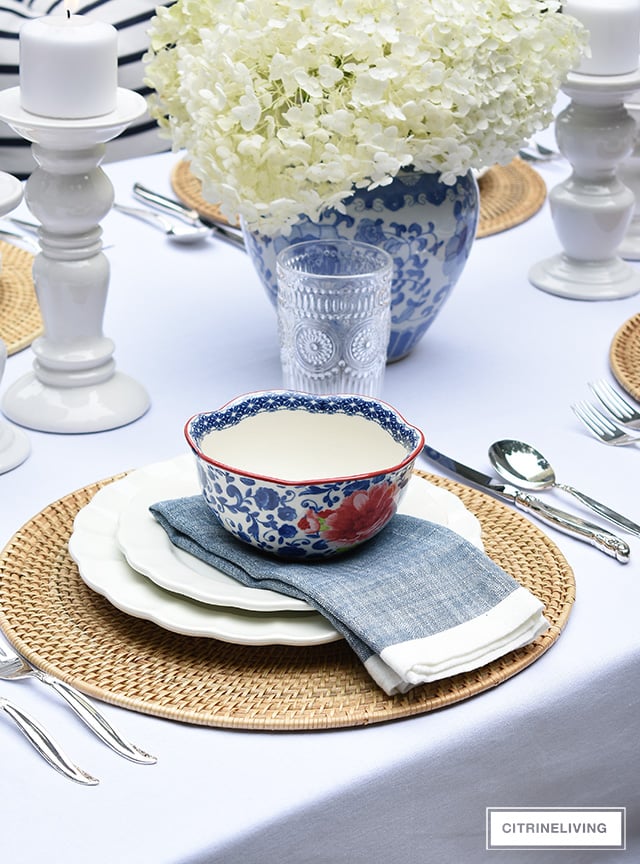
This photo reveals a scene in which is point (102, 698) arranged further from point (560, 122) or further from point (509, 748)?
point (560, 122)

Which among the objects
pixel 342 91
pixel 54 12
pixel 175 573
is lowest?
pixel 54 12

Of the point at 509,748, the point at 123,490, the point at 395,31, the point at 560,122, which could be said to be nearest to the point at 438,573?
the point at 509,748

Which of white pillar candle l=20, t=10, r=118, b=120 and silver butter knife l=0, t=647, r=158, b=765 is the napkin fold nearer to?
silver butter knife l=0, t=647, r=158, b=765

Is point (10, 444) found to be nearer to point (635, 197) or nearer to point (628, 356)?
point (628, 356)

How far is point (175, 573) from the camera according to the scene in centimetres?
69

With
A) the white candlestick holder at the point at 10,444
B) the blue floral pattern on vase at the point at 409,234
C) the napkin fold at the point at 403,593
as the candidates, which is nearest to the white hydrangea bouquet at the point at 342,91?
the blue floral pattern on vase at the point at 409,234

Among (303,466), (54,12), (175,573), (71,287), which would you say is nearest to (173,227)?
(71,287)

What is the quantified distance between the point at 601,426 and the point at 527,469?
107 millimetres

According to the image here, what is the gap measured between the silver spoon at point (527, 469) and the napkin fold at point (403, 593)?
161mm

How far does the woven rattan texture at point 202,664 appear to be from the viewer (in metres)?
0.63

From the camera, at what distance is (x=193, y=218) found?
134cm

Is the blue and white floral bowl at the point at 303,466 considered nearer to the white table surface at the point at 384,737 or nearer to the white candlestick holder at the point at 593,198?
the white table surface at the point at 384,737

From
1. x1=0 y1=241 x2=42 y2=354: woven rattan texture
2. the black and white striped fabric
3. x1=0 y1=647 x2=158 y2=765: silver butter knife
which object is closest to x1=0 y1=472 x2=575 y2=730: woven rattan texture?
x1=0 y1=647 x2=158 y2=765: silver butter knife

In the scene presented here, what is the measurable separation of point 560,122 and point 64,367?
559 millimetres
